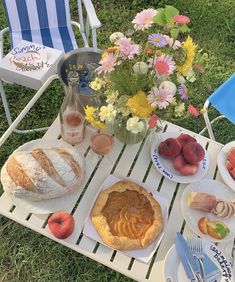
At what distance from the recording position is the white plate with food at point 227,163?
2.25 metres

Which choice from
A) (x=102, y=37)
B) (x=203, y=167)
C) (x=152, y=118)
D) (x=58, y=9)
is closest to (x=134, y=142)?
(x=203, y=167)

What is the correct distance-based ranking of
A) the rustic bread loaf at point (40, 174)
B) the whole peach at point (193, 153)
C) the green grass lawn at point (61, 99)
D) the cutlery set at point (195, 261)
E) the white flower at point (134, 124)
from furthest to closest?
the green grass lawn at point (61, 99) → the whole peach at point (193, 153) → the rustic bread loaf at point (40, 174) → the cutlery set at point (195, 261) → the white flower at point (134, 124)

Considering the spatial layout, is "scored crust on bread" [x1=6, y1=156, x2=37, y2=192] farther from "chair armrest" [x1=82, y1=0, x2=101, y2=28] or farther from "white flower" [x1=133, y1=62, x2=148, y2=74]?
"chair armrest" [x1=82, y1=0, x2=101, y2=28]

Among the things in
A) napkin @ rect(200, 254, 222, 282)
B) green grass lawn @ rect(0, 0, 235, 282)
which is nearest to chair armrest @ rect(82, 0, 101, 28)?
green grass lawn @ rect(0, 0, 235, 282)

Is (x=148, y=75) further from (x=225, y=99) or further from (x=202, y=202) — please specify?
(x=225, y=99)

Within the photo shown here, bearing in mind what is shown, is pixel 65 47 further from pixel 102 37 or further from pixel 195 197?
pixel 195 197

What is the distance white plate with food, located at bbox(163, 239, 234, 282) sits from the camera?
74.4 inches

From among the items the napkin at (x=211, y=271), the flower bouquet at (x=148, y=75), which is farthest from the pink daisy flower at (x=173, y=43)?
the napkin at (x=211, y=271)

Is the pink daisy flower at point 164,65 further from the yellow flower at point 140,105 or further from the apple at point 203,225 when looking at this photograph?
the apple at point 203,225

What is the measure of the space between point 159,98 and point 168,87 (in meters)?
0.06

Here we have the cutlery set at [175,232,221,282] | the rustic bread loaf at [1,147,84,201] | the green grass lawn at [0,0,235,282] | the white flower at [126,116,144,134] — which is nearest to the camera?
the white flower at [126,116,144,134]

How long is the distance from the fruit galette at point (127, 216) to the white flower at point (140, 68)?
63cm

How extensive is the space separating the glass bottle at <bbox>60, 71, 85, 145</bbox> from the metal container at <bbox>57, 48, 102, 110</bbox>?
2.4 inches

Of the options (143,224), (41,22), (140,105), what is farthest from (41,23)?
(143,224)
